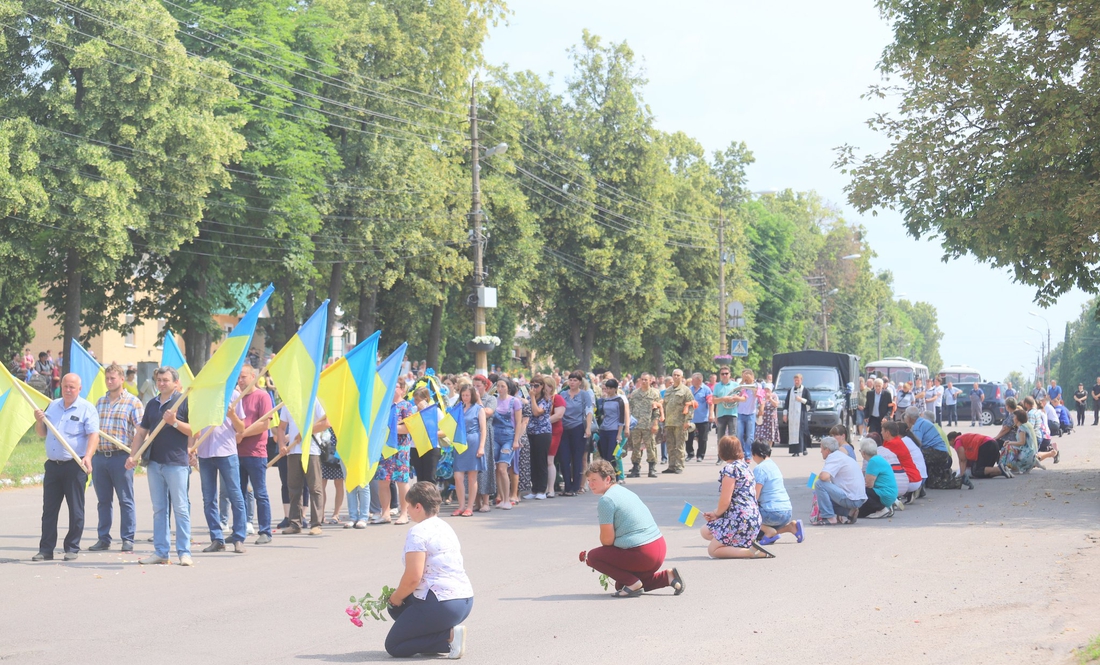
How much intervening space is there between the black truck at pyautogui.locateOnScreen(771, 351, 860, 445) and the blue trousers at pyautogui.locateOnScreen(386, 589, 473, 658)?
26.4 meters

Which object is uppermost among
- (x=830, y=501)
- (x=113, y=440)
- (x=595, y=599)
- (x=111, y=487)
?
(x=113, y=440)

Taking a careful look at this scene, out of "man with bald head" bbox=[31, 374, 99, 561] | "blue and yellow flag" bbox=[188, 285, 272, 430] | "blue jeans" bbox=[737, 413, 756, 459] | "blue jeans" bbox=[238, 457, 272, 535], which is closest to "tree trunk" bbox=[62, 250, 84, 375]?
"blue jeans" bbox=[737, 413, 756, 459]

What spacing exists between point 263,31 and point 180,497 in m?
30.4

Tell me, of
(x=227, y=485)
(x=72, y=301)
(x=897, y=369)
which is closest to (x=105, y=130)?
(x=72, y=301)

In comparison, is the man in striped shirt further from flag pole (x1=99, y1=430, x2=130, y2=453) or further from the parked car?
the parked car

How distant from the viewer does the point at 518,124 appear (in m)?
54.6

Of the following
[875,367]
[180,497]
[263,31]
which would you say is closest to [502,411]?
[180,497]

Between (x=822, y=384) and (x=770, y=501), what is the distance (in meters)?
21.9

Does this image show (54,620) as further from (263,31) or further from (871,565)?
(263,31)

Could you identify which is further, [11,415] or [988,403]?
[988,403]

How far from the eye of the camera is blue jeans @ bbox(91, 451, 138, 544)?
13023 mm

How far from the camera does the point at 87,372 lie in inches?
576

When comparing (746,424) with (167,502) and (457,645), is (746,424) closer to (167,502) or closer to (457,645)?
(167,502)

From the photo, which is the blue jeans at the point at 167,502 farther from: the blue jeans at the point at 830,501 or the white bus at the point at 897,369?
the white bus at the point at 897,369
